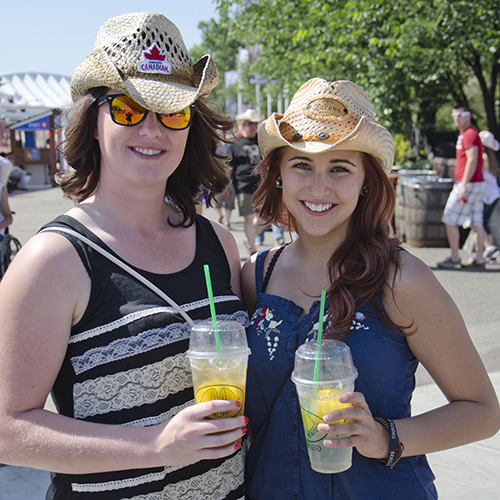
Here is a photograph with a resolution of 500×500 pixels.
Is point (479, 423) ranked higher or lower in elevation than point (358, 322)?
lower

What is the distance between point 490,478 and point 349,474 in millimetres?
2019

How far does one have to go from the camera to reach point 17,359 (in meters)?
1.45

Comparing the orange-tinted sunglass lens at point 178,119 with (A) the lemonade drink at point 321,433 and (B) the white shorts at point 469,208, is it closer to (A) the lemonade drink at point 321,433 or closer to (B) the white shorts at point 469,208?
(A) the lemonade drink at point 321,433

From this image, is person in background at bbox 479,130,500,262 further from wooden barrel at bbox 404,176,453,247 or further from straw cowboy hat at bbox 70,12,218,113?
straw cowboy hat at bbox 70,12,218,113

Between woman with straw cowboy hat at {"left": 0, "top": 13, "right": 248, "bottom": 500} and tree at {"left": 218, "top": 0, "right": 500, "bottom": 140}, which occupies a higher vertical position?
tree at {"left": 218, "top": 0, "right": 500, "bottom": 140}

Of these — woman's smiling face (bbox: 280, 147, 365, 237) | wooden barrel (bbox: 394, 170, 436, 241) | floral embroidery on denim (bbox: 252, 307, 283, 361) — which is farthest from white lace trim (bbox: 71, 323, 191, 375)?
wooden barrel (bbox: 394, 170, 436, 241)

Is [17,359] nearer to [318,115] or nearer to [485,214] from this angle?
→ [318,115]

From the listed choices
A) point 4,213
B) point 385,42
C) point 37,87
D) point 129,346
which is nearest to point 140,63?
point 129,346

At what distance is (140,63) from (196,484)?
1.32 meters

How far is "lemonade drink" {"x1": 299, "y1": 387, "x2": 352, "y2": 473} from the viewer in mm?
1532

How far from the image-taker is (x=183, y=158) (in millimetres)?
2217

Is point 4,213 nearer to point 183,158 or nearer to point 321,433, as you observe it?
point 183,158

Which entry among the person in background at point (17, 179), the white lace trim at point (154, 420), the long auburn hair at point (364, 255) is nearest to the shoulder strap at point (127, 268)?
the white lace trim at point (154, 420)

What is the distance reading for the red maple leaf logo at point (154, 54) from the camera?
5.76ft
